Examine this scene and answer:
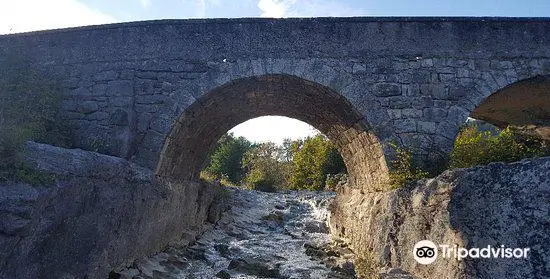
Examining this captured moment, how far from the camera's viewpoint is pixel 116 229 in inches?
191

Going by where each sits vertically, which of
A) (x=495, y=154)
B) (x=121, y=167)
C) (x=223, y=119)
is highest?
(x=223, y=119)

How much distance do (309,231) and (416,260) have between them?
6732 mm

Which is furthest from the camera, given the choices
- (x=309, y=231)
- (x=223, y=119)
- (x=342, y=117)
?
(x=309, y=231)

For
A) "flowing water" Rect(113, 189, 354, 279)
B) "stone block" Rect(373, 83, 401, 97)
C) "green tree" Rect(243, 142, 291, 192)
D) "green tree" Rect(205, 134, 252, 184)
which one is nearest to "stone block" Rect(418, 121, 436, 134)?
"stone block" Rect(373, 83, 401, 97)

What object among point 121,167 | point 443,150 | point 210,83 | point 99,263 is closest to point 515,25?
point 443,150

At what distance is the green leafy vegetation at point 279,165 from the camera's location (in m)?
20.7

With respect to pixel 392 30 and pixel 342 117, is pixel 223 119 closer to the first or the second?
pixel 342 117

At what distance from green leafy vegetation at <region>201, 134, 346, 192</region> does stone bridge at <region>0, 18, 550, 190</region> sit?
8.85 metres

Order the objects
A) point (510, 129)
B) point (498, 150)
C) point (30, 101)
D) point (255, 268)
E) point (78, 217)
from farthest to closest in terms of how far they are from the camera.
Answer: point (255, 268) → point (30, 101) → point (510, 129) → point (498, 150) → point (78, 217)

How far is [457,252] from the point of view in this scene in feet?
11.3

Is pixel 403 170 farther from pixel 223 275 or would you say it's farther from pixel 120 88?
pixel 120 88

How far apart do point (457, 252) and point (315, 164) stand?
60.6 ft

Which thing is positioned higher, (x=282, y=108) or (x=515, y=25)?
(x=515, y=25)

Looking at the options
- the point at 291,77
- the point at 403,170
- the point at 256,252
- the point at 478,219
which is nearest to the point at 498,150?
the point at 403,170
